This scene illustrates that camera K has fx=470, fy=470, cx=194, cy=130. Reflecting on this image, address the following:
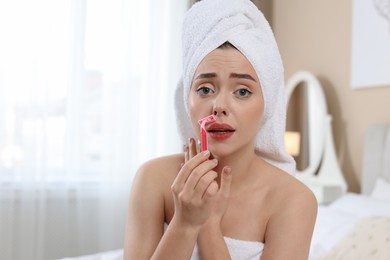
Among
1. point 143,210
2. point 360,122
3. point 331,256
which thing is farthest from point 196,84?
point 360,122

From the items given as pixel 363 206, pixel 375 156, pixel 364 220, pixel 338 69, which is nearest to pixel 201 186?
pixel 364 220

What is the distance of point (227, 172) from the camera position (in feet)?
2.81

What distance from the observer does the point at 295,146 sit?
124 inches

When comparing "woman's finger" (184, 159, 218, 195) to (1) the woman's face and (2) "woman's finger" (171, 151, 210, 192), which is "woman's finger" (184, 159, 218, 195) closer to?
(2) "woman's finger" (171, 151, 210, 192)

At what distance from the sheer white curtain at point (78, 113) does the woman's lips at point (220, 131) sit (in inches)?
83.4

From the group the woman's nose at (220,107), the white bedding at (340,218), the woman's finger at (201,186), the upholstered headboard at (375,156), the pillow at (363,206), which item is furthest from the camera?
the upholstered headboard at (375,156)

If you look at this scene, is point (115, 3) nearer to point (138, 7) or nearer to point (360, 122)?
point (138, 7)

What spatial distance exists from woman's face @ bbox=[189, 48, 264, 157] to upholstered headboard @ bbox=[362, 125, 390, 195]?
1773 mm

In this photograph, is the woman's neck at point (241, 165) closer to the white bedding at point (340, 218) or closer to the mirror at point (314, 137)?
the white bedding at point (340, 218)

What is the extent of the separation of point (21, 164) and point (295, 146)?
1747 mm

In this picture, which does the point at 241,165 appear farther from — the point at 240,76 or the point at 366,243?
the point at 366,243

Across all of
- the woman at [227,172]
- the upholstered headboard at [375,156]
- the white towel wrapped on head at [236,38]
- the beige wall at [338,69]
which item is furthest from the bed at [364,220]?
the white towel wrapped on head at [236,38]

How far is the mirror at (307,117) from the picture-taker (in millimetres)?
3008

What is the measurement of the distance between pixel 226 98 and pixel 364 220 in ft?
3.75
